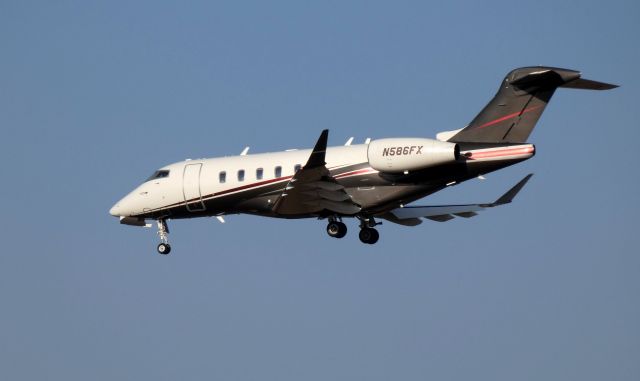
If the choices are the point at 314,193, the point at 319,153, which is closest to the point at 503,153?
the point at 319,153

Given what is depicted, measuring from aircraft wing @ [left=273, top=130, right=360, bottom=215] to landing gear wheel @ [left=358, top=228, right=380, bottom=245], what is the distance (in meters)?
1.96

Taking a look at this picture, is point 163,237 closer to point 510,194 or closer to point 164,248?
point 164,248

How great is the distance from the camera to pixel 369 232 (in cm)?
3941

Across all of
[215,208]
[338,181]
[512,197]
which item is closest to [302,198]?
[338,181]

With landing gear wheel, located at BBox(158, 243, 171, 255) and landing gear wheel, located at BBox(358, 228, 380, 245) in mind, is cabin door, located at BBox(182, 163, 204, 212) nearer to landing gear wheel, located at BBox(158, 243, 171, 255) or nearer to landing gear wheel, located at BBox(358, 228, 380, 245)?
landing gear wheel, located at BBox(158, 243, 171, 255)

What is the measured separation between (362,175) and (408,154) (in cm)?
188

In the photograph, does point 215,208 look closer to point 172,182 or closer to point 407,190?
point 172,182

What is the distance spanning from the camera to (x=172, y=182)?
40656 millimetres

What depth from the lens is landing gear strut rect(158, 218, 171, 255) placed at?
41125mm

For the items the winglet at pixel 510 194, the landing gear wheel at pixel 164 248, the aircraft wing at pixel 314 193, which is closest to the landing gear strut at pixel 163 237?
the landing gear wheel at pixel 164 248

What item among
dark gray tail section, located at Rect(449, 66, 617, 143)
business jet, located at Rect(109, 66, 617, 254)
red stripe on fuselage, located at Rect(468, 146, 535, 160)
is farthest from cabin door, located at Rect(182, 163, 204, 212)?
red stripe on fuselage, located at Rect(468, 146, 535, 160)

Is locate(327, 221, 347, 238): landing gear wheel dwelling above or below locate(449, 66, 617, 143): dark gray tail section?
below

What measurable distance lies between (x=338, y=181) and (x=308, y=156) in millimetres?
1417

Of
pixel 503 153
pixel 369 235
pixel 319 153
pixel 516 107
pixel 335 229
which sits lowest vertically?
pixel 369 235
